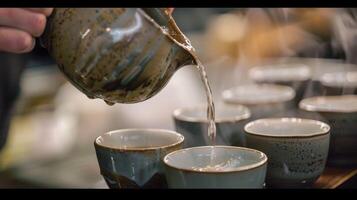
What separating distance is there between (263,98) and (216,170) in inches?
39.7

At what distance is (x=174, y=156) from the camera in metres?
1.36

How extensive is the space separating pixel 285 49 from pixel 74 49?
9.28 ft

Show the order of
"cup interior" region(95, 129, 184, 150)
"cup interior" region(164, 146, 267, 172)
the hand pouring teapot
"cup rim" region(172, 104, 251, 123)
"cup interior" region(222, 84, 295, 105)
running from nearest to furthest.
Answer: the hand pouring teapot → "cup interior" region(164, 146, 267, 172) → "cup interior" region(95, 129, 184, 150) → "cup rim" region(172, 104, 251, 123) → "cup interior" region(222, 84, 295, 105)

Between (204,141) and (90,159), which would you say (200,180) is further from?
(90,159)

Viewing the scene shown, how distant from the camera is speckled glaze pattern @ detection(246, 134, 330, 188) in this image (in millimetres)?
1441

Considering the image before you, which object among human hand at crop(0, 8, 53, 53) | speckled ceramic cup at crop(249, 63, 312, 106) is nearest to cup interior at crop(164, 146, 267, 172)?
human hand at crop(0, 8, 53, 53)

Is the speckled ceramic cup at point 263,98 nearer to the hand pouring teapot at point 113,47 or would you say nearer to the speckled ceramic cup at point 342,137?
the speckled ceramic cup at point 342,137

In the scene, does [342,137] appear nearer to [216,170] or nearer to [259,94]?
[216,170]

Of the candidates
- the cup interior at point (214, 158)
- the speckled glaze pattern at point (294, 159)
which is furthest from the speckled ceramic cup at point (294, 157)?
the cup interior at point (214, 158)

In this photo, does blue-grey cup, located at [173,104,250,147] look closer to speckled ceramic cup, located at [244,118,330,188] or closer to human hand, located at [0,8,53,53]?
speckled ceramic cup, located at [244,118,330,188]

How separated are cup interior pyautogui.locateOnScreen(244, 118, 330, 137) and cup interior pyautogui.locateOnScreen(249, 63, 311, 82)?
→ 78 cm

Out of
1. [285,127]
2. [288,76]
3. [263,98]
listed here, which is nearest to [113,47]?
[285,127]

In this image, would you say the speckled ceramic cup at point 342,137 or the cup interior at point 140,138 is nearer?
the cup interior at point 140,138

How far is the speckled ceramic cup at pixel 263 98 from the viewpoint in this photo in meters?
2.01
